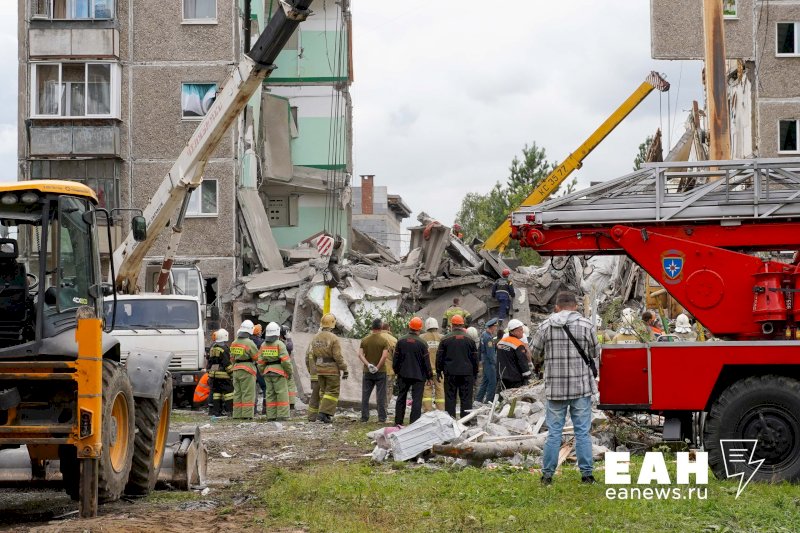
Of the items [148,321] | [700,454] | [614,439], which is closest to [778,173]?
[700,454]

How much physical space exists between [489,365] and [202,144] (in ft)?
22.9

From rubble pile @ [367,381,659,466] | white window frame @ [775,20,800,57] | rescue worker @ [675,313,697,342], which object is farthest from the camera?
white window frame @ [775,20,800,57]

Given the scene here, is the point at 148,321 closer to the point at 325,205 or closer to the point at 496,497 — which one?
the point at 496,497

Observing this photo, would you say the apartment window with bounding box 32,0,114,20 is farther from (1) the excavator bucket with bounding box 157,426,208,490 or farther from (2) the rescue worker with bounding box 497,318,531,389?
(1) the excavator bucket with bounding box 157,426,208,490

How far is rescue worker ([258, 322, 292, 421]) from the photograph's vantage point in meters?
21.8

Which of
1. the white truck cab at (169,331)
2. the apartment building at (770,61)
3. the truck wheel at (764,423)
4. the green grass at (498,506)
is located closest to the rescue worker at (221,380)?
the white truck cab at (169,331)

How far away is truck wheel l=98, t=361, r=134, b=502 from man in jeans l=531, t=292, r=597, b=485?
3.86 meters

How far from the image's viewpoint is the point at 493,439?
14.0 metres

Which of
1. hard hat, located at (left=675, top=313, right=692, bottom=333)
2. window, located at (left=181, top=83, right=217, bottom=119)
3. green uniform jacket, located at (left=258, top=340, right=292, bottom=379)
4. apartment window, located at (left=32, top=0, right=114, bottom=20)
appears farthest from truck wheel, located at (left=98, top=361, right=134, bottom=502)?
apartment window, located at (left=32, top=0, right=114, bottom=20)

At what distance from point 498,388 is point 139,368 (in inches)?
384

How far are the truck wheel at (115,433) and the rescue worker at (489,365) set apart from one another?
11.6m

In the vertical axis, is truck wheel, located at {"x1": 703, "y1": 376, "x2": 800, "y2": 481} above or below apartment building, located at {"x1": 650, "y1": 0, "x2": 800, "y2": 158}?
below

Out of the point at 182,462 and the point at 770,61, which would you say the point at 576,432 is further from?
the point at 770,61

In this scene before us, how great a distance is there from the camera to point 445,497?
431 inches
